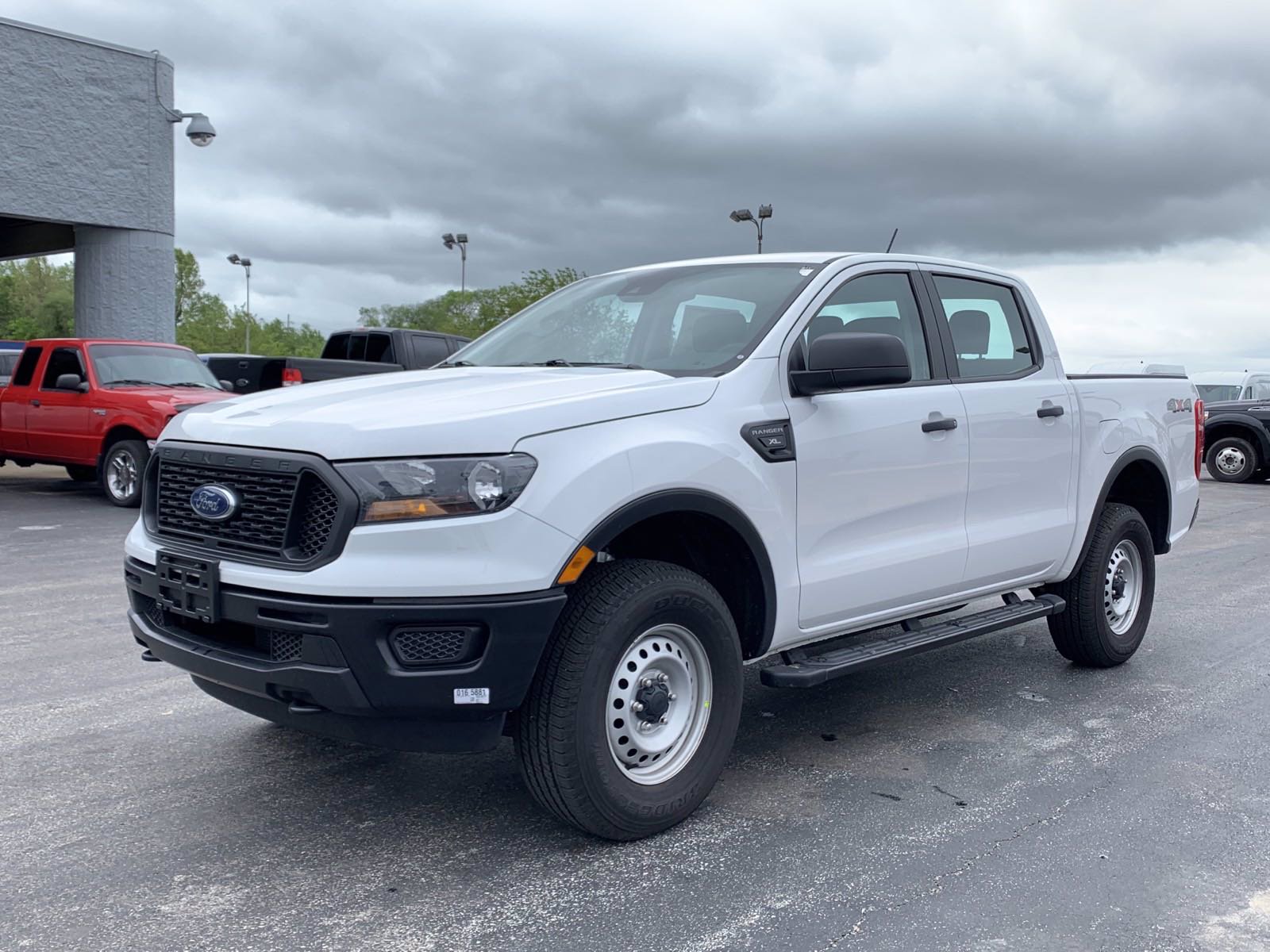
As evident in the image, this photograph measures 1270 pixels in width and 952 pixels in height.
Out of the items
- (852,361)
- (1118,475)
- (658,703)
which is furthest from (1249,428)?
(658,703)

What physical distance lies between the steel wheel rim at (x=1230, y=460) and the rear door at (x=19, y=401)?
18.1 metres

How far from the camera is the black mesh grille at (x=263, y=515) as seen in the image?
3.38 metres

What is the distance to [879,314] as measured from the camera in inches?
195

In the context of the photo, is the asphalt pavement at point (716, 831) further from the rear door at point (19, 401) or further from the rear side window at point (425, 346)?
the rear side window at point (425, 346)

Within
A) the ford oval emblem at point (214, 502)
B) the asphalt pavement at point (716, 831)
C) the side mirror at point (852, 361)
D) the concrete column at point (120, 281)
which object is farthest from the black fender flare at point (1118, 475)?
the concrete column at point (120, 281)

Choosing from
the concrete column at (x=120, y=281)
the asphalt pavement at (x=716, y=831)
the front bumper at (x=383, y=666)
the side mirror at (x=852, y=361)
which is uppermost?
the concrete column at (x=120, y=281)

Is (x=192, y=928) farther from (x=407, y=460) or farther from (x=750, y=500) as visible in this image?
(x=750, y=500)

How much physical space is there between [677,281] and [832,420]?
1009 millimetres

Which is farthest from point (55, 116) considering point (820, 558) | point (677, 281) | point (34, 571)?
point (820, 558)

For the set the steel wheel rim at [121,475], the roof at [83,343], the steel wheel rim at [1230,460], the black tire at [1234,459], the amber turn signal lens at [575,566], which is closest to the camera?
the amber turn signal lens at [575,566]

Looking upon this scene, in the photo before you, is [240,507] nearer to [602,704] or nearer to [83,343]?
[602,704]

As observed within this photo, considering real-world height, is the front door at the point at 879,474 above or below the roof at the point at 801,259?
below

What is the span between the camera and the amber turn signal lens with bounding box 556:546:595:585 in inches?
135

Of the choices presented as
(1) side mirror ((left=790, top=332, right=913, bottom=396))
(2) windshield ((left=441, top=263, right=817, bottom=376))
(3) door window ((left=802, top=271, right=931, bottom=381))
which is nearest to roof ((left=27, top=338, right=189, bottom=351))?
(2) windshield ((left=441, top=263, right=817, bottom=376))
